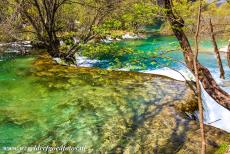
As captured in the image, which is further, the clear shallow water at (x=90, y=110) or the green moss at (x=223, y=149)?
the clear shallow water at (x=90, y=110)

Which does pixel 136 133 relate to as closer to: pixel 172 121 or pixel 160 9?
pixel 172 121

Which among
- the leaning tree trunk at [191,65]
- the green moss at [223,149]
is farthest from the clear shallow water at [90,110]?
the green moss at [223,149]

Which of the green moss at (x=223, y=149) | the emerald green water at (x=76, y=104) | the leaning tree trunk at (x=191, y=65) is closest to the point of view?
the green moss at (x=223, y=149)

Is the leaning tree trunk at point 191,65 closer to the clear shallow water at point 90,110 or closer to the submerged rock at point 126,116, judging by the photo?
the clear shallow water at point 90,110

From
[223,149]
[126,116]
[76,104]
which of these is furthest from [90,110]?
[223,149]

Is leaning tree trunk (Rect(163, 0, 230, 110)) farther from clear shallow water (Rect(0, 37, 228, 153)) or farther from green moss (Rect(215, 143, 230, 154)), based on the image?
green moss (Rect(215, 143, 230, 154))

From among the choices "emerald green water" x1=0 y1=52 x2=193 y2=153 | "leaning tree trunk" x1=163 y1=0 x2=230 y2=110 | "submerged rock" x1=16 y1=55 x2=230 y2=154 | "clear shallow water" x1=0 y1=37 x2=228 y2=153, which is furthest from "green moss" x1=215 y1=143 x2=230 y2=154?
"emerald green water" x1=0 y1=52 x2=193 y2=153

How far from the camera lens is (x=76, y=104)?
11.1 m

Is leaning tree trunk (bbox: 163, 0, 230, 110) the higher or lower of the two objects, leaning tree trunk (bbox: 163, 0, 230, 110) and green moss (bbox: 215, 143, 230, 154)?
the higher

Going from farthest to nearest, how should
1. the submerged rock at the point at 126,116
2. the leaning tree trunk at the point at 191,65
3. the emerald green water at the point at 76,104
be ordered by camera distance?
1. the leaning tree trunk at the point at 191,65
2. the emerald green water at the point at 76,104
3. the submerged rock at the point at 126,116

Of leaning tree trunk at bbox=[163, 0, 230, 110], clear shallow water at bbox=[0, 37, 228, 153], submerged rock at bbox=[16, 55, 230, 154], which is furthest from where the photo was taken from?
leaning tree trunk at bbox=[163, 0, 230, 110]

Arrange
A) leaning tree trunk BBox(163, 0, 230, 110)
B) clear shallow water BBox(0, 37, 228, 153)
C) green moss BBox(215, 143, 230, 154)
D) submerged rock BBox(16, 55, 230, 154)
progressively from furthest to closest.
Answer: leaning tree trunk BBox(163, 0, 230, 110)
clear shallow water BBox(0, 37, 228, 153)
submerged rock BBox(16, 55, 230, 154)
green moss BBox(215, 143, 230, 154)

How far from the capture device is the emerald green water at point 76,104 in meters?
8.48

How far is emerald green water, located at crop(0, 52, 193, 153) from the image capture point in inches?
334
